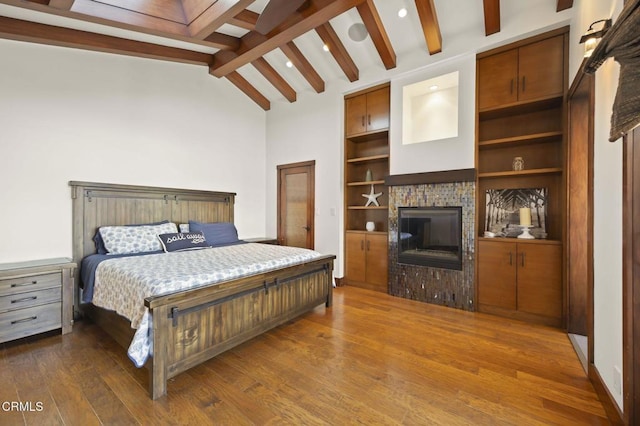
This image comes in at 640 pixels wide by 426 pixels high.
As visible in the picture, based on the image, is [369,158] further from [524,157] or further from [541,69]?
[541,69]

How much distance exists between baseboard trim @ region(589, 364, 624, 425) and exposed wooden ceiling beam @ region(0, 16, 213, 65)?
17.6 feet

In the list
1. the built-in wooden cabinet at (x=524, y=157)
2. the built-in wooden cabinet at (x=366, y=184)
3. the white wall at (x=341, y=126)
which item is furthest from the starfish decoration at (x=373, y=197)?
the built-in wooden cabinet at (x=524, y=157)

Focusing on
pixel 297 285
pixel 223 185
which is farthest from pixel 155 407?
pixel 223 185

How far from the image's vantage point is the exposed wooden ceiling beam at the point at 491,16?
2.99 m

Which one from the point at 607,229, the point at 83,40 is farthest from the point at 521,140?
the point at 83,40

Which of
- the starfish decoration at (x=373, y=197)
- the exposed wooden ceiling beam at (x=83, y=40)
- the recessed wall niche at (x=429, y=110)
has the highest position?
the exposed wooden ceiling beam at (x=83, y=40)

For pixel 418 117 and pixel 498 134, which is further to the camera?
pixel 418 117

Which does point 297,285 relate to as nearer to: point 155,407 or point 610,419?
point 155,407

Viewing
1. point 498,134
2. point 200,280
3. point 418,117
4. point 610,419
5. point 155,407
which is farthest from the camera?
point 418,117

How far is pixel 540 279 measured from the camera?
9.99 ft

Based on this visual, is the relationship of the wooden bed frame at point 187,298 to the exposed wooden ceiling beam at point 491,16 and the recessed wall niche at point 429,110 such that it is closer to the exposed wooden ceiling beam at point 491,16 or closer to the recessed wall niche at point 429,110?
the recessed wall niche at point 429,110

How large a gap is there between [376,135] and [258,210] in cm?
266

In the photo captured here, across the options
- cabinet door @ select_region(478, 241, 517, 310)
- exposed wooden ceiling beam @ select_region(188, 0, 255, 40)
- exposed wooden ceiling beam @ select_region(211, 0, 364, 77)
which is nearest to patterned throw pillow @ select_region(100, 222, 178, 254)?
exposed wooden ceiling beam @ select_region(188, 0, 255, 40)

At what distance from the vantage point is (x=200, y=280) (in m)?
2.17
